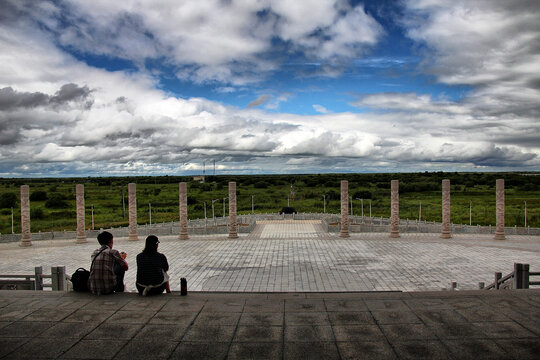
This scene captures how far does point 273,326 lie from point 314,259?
36.6 ft

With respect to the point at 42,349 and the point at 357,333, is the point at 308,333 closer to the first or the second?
the point at 357,333

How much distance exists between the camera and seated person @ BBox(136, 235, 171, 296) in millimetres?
7098

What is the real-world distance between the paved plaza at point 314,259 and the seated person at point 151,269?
5398 millimetres

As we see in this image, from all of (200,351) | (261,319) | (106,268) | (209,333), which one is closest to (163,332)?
(209,333)

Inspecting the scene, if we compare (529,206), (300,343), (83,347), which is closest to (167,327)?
(83,347)

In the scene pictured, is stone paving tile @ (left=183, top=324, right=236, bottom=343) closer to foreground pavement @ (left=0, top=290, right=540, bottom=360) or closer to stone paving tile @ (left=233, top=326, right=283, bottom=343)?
foreground pavement @ (left=0, top=290, right=540, bottom=360)

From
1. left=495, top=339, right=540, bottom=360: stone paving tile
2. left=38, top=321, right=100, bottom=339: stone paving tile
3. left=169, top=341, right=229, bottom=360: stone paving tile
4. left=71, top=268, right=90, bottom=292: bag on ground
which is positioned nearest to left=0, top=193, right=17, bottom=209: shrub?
left=71, top=268, right=90, bottom=292: bag on ground

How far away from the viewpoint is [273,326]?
19.9ft

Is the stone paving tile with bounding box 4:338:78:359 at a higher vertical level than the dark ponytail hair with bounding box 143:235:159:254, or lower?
lower

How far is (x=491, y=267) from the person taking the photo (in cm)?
1529

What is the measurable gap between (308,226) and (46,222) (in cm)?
3050

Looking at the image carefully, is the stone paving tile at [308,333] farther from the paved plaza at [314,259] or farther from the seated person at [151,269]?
the paved plaza at [314,259]

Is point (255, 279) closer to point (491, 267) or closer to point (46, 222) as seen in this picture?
point (491, 267)

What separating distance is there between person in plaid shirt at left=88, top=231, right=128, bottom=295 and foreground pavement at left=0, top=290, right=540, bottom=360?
0.18 meters
